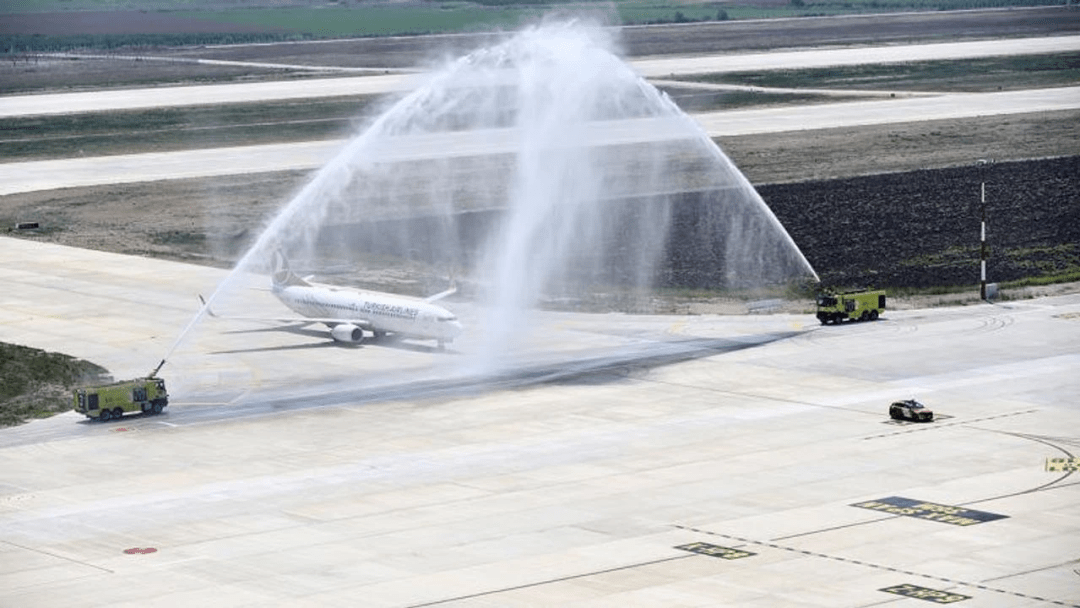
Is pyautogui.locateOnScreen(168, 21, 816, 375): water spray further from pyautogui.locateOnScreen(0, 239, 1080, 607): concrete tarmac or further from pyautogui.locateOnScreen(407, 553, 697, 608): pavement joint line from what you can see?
pyautogui.locateOnScreen(407, 553, 697, 608): pavement joint line

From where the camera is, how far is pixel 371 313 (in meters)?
111

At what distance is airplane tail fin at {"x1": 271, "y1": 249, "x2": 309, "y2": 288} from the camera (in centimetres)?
11712

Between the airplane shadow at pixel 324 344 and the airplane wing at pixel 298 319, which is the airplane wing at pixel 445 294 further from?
the airplane wing at pixel 298 319

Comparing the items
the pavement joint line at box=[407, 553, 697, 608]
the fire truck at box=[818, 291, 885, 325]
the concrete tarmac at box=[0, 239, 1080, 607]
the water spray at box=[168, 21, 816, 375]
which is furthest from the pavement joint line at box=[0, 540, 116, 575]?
the fire truck at box=[818, 291, 885, 325]

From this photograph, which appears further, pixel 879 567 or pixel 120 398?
pixel 120 398

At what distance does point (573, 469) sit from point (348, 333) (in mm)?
31587

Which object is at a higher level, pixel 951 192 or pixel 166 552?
pixel 951 192

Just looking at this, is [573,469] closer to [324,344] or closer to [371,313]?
[371,313]

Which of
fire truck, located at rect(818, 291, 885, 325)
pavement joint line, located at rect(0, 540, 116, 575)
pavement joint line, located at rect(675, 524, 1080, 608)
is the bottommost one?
pavement joint line, located at rect(0, 540, 116, 575)

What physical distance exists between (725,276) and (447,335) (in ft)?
92.7

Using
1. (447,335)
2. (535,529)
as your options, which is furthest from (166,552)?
(447,335)

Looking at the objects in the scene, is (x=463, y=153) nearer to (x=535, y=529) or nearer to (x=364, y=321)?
(x=364, y=321)

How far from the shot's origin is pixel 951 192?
531 feet

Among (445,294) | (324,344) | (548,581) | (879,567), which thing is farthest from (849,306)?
(548,581)
